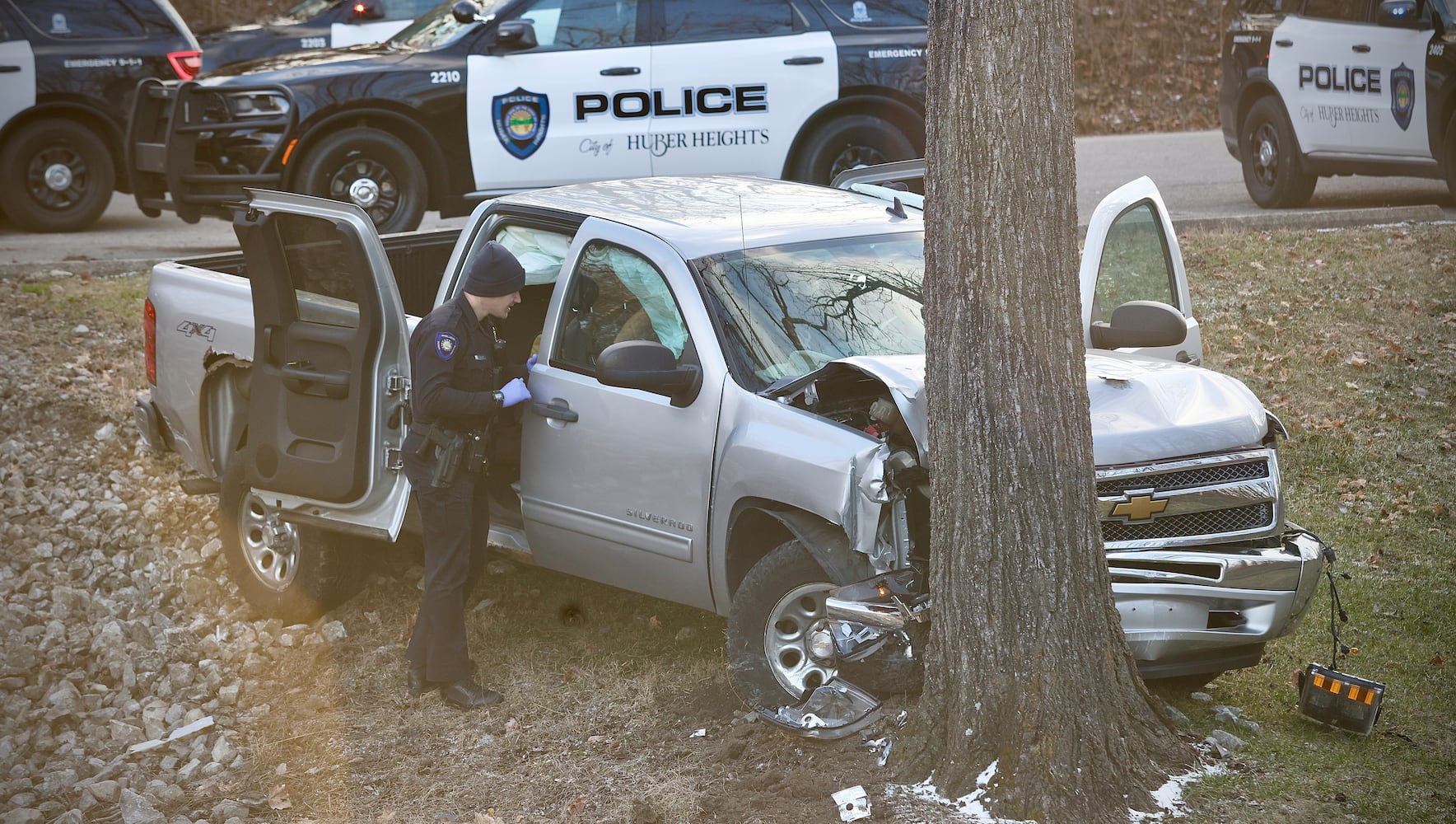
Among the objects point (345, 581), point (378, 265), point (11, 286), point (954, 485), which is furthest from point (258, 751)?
point (11, 286)

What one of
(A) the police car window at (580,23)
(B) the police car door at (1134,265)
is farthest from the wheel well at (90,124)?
(B) the police car door at (1134,265)

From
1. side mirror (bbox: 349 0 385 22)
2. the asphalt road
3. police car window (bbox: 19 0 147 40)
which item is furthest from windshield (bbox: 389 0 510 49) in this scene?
side mirror (bbox: 349 0 385 22)

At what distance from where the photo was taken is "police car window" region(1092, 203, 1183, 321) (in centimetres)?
548

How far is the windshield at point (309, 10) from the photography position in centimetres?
1523

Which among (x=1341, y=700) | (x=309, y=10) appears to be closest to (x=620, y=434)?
(x=1341, y=700)

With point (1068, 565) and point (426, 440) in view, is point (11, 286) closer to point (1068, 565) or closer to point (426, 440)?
point (426, 440)

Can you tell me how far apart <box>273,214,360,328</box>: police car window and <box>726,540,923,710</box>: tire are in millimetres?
2089

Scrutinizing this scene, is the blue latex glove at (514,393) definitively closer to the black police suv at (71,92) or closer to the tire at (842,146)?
the tire at (842,146)

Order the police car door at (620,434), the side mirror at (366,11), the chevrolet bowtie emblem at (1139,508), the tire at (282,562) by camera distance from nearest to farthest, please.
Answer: the chevrolet bowtie emblem at (1139,508) → the police car door at (620,434) → the tire at (282,562) → the side mirror at (366,11)

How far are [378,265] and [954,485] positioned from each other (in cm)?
259

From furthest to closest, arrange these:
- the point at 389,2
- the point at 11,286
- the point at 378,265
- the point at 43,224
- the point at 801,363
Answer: the point at 389,2, the point at 43,224, the point at 11,286, the point at 378,265, the point at 801,363

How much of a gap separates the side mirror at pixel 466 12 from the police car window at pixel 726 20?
53.3 inches

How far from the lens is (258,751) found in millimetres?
5340

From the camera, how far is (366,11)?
14938 mm
